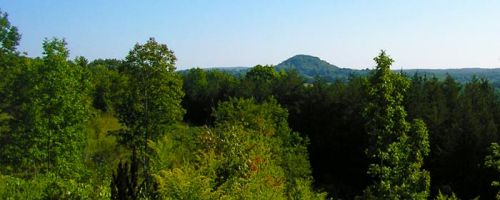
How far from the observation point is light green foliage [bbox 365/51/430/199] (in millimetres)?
24234

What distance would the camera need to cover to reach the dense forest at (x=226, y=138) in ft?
63.8

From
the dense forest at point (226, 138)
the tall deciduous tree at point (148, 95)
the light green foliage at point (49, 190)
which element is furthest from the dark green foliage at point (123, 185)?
the tall deciduous tree at point (148, 95)

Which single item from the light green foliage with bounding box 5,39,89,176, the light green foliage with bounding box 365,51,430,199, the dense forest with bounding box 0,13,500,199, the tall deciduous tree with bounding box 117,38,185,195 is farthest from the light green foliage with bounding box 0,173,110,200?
the light green foliage with bounding box 365,51,430,199

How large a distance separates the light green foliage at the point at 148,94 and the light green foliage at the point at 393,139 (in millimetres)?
16846

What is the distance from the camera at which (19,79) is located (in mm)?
33688

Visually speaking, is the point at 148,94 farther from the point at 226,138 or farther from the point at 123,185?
the point at 123,185

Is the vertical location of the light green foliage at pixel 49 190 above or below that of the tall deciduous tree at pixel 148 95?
below

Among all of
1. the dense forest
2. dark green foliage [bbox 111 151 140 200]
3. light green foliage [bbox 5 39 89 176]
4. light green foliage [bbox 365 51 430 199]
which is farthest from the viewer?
light green foliage [bbox 5 39 89 176]

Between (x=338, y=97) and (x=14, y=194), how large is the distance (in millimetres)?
52867

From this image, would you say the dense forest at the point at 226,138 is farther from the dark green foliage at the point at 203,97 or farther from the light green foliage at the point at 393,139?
the dark green foliage at the point at 203,97

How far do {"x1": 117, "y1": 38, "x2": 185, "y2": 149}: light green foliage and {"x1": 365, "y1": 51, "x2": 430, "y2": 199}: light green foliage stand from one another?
16846 millimetres

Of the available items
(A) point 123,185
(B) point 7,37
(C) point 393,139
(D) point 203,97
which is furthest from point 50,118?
(D) point 203,97

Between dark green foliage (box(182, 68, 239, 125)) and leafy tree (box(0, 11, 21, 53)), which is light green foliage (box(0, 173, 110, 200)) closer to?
leafy tree (box(0, 11, 21, 53))

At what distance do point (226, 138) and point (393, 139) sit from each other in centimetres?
931
